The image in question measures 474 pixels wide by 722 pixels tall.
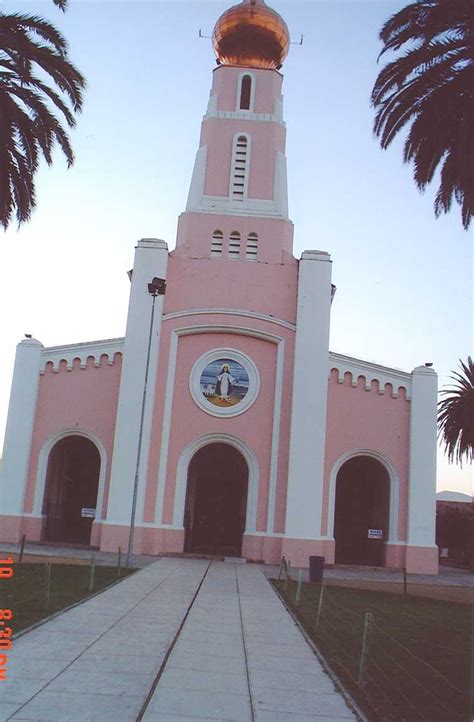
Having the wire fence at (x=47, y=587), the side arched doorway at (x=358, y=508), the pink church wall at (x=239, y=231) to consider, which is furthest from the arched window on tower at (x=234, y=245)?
the wire fence at (x=47, y=587)

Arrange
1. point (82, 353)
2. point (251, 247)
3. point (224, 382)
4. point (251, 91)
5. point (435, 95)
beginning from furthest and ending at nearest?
point (251, 91), point (251, 247), point (82, 353), point (224, 382), point (435, 95)

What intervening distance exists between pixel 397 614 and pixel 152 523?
1321 centimetres

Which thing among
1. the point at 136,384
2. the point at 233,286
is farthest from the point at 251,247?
the point at 136,384

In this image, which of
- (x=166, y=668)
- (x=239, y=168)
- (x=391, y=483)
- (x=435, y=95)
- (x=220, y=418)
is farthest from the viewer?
(x=239, y=168)

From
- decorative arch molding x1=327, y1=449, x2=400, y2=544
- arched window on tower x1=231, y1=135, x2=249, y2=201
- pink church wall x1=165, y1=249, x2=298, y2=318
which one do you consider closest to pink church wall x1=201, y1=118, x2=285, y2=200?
arched window on tower x1=231, y1=135, x2=249, y2=201

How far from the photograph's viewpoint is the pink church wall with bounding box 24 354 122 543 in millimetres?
30266

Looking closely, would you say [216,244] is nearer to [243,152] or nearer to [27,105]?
[243,152]

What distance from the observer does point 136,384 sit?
29125mm

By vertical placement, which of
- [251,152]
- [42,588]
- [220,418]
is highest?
[251,152]

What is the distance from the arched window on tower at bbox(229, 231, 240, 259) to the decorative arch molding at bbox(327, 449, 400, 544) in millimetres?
9194

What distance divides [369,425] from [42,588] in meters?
17.0

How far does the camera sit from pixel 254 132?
33.6m

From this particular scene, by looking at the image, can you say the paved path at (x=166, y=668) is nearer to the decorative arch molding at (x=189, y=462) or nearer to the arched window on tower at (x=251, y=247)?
the decorative arch molding at (x=189, y=462)

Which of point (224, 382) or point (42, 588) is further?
point (224, 382)
